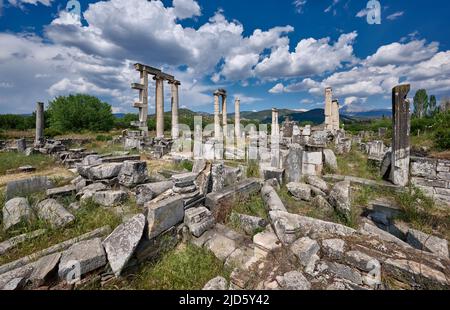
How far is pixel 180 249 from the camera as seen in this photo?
3.42 metres

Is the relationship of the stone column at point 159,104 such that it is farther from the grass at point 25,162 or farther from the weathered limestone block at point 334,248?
the weathered limestone block at point 334,248

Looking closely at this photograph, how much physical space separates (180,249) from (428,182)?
704cm

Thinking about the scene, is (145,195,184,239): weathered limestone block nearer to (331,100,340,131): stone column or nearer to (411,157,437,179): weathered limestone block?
(411,157,437,179): weathered limestone block

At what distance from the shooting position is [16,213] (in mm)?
3559

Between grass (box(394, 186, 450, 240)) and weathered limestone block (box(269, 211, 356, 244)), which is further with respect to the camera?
grass (box(394, 186, 450, 240))

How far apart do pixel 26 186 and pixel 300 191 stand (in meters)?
6.67

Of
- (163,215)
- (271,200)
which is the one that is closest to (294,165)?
(271,200)

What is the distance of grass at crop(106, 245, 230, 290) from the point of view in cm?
264

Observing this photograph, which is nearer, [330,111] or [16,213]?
[16,213]

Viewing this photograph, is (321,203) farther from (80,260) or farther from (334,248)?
(80,260)

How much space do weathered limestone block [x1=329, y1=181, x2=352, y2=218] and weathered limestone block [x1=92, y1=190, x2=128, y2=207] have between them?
478cm

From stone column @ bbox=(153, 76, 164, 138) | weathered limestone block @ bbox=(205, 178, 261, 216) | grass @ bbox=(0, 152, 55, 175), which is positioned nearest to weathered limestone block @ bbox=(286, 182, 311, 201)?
weathered limestone block @ bbox=(205, 178, 261, 216)
